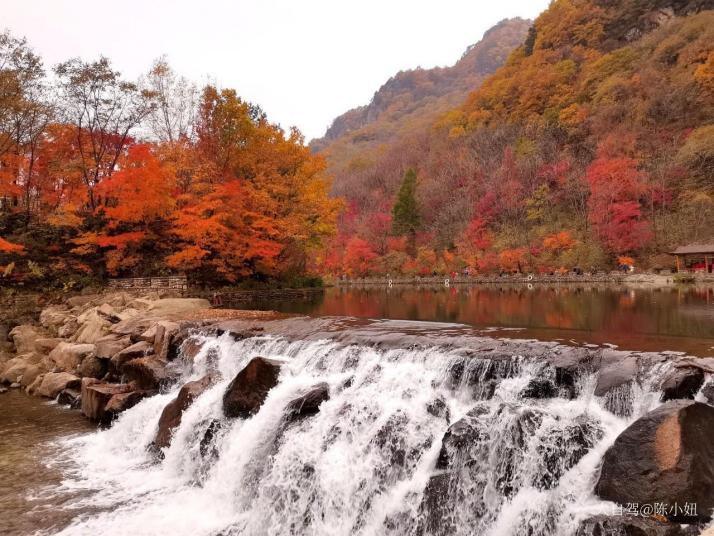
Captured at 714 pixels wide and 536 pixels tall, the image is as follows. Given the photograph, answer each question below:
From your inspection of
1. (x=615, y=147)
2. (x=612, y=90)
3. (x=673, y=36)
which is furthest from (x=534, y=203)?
(x=673, y=36)

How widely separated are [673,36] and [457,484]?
7975 cm

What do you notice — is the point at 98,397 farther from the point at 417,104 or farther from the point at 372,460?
the point at 417,104

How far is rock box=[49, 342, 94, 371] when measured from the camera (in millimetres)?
14617

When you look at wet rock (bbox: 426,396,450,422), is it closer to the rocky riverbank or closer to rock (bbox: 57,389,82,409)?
the rocky riverbank

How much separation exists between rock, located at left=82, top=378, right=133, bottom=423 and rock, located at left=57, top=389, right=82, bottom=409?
2.40ft

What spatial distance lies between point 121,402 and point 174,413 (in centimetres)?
227

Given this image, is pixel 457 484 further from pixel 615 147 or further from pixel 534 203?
pixel 615 147

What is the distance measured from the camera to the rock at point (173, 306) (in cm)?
1778

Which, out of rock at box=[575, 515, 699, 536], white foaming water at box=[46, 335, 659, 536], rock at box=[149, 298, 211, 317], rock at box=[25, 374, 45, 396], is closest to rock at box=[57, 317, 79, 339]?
rock at box=[149, 298, 211, 317]

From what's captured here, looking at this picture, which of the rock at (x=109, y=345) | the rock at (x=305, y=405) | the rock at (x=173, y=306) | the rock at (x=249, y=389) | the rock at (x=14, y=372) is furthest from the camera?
the rock at (x=173, y=306)

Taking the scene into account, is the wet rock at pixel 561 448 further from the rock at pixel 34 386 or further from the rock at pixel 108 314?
the rock at pixel 108 314

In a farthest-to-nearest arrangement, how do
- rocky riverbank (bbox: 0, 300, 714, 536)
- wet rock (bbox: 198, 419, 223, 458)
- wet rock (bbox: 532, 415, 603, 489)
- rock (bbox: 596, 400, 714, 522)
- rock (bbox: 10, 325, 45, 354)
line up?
rock (bbox: 10, 325, 45, 354) → wet rock (bbox: 198, 419, 223, 458) → wet rock (bbox: 532, 415, 603, 489) → rocky riverbank (bbox: 0, 300, 714, 536) → rock (bbox: 596, 400, 714, 522)

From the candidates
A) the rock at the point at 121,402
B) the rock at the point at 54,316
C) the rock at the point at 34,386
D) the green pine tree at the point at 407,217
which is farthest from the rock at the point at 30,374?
the green pine tree at the point at 407,217

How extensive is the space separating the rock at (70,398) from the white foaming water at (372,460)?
9.40 ft
